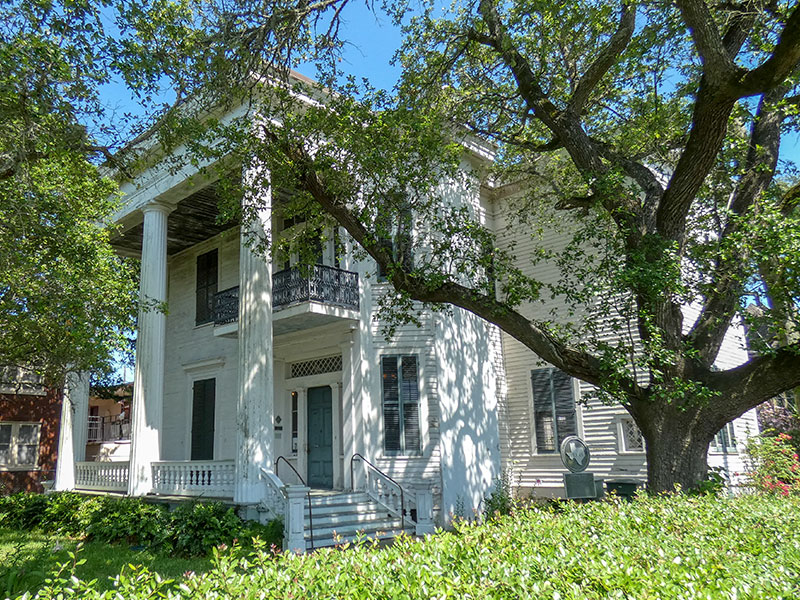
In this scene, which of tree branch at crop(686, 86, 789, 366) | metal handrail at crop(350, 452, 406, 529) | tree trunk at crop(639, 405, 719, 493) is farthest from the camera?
metal handrail at crop(350, 452, 406, 529)

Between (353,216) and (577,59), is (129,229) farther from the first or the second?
(577,59)

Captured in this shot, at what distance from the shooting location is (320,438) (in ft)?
51.4

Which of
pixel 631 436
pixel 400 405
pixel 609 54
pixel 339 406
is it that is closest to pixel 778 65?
pixel 609 54

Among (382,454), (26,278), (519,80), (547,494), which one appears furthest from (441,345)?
(26,278)

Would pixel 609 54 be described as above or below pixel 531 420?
above

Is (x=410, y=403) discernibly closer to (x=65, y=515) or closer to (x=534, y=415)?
(x=534, y=415)

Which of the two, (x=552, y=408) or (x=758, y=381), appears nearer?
(x=758, y=381)

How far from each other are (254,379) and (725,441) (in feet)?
37.7

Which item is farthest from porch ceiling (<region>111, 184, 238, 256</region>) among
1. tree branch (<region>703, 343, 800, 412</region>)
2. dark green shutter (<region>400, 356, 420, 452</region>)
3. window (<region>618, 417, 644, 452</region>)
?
tree branch (<region>703, 343, 800, 412</region>)

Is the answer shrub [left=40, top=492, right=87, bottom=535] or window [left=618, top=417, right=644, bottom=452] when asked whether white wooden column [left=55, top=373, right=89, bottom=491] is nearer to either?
shrub [left=40, top=492, right=87, bottom=535]

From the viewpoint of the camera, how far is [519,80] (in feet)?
Result: 32.2

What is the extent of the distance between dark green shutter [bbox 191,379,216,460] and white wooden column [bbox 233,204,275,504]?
528cm

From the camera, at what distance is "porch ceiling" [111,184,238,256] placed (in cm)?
1620

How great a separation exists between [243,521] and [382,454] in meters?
3.46
